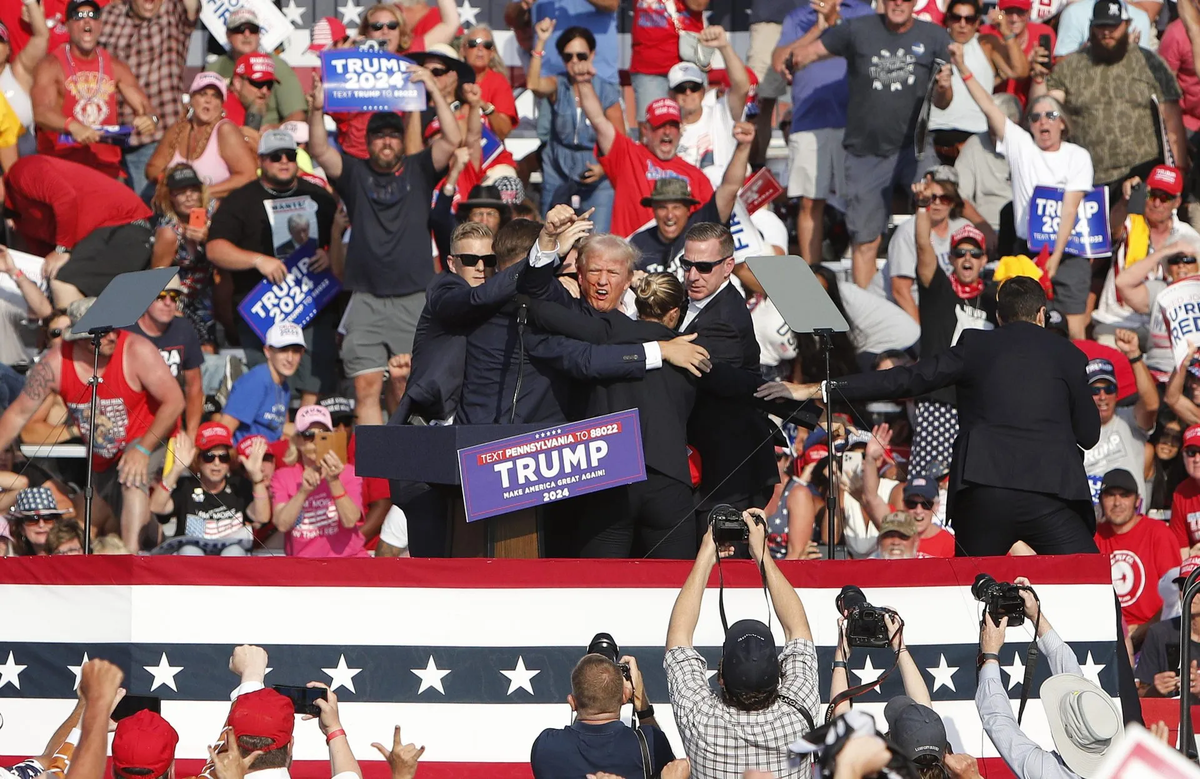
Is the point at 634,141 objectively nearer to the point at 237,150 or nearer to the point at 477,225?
the point at 237,150

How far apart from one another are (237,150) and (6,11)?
251 cm

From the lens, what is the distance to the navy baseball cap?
17.1 feet

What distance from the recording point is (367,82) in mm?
11172

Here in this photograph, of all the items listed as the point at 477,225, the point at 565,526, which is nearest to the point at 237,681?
the point at 565,526

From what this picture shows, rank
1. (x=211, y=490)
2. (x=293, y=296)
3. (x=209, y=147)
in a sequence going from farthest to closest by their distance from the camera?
(x=209, y=147) → (x=293, y=296) → (x=211, y=490)

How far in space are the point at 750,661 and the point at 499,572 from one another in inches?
83.0

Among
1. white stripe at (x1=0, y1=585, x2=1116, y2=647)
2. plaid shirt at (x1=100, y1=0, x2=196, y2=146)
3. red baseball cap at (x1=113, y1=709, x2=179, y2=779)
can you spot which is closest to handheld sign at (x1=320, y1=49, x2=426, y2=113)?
plaid shirt at (x1=100, y1=0, x2=196, y2=146)

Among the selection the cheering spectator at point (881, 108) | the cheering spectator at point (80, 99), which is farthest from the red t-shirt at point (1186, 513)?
the cheering spectator at point (80, 99)

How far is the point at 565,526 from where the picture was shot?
7.62 metres

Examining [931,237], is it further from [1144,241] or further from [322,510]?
[322,510]

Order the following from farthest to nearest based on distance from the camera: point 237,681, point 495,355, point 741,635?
point 495,355 < point 237,681 < point 741,635

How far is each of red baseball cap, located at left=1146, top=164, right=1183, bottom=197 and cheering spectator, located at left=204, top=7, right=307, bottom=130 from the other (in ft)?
19.2

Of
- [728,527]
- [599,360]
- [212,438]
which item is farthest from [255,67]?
[728,527]

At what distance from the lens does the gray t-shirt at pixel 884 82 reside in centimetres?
1179
